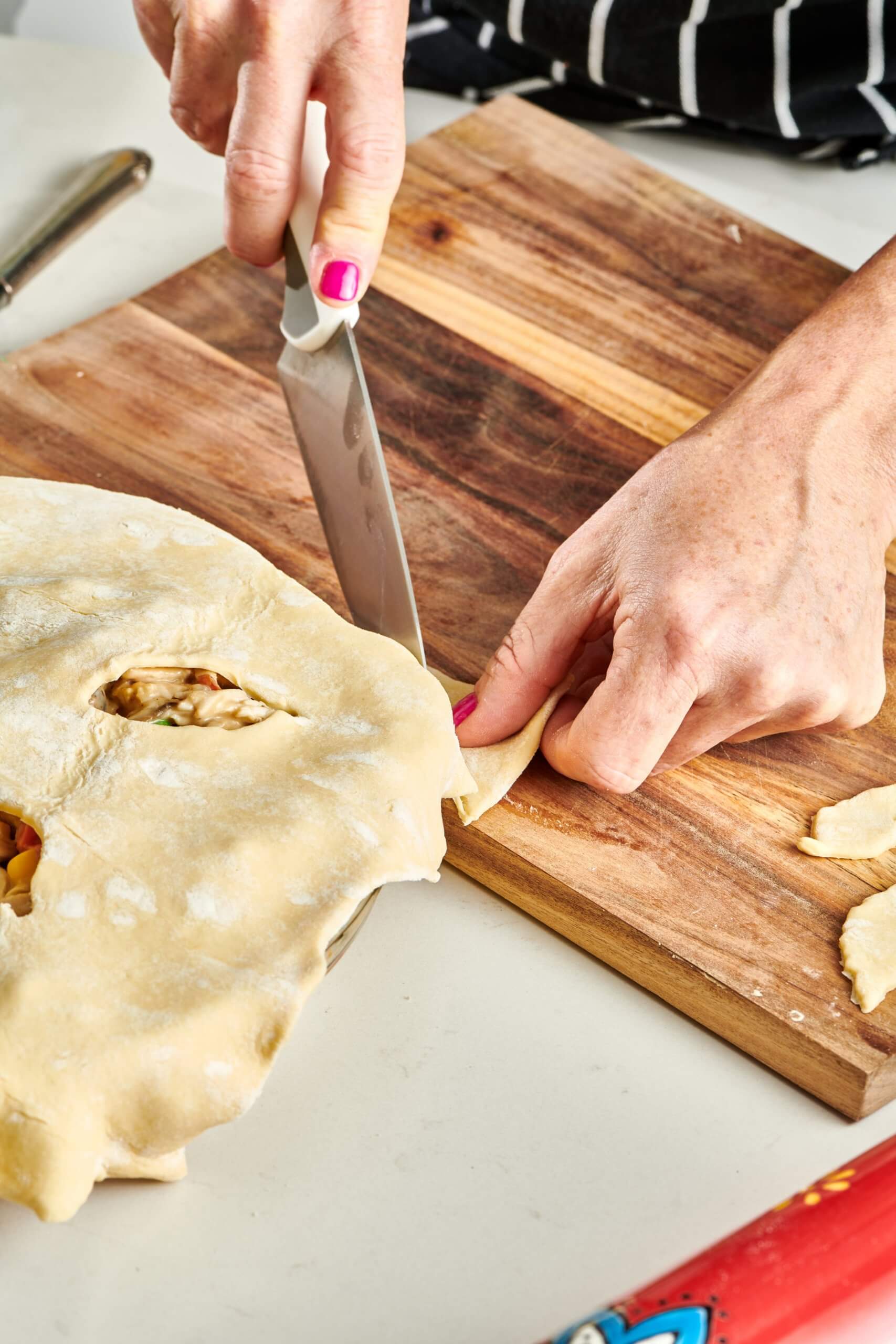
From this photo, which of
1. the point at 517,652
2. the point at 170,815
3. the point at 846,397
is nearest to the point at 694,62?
the point at 846,397

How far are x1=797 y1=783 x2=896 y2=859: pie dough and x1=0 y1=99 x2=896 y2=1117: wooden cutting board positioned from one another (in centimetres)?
1

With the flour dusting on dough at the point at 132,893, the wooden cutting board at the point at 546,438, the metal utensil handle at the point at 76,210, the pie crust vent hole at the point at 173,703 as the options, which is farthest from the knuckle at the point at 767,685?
the metal utensil handle at the point at 76,210

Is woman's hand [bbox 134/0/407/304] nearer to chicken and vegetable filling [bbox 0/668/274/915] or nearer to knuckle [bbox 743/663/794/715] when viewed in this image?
chicken and vegetable filling [bbox 0/668/274/915]

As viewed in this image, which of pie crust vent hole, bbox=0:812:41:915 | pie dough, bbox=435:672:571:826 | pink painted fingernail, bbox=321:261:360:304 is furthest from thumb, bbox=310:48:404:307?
pie crust vent hole, bbox=0:812:41:915

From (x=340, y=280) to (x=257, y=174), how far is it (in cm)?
13

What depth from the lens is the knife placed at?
1.19m

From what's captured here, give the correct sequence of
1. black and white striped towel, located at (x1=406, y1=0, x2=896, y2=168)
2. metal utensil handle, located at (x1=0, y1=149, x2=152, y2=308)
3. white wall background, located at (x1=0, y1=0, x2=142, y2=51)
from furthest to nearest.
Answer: white wall background, located at (x1=0, y1=0, x2=142, y2=51)
black and white striped towel, located at (x1=406, y1=0, x2=896, y2=168)
metal utensil handle, located at (x1=0, y1=149, x2=152, y2=308)

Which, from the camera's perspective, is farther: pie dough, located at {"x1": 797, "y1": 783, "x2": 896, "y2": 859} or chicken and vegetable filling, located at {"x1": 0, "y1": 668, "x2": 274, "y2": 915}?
pie dough, located at {"x1": 797, "y1": 783, "x2": 896, "y2": 859}

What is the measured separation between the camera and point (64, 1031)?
0.84 m

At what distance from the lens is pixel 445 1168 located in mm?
983

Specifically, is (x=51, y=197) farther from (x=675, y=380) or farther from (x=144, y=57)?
(x=675, y=380)

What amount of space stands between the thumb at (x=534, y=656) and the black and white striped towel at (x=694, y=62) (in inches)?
46.5

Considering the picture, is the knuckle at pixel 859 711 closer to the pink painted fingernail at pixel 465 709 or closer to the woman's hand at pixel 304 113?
the pink painted fingernail at pixel 465 709

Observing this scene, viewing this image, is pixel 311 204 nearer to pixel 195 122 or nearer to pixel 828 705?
pixel 195 122
